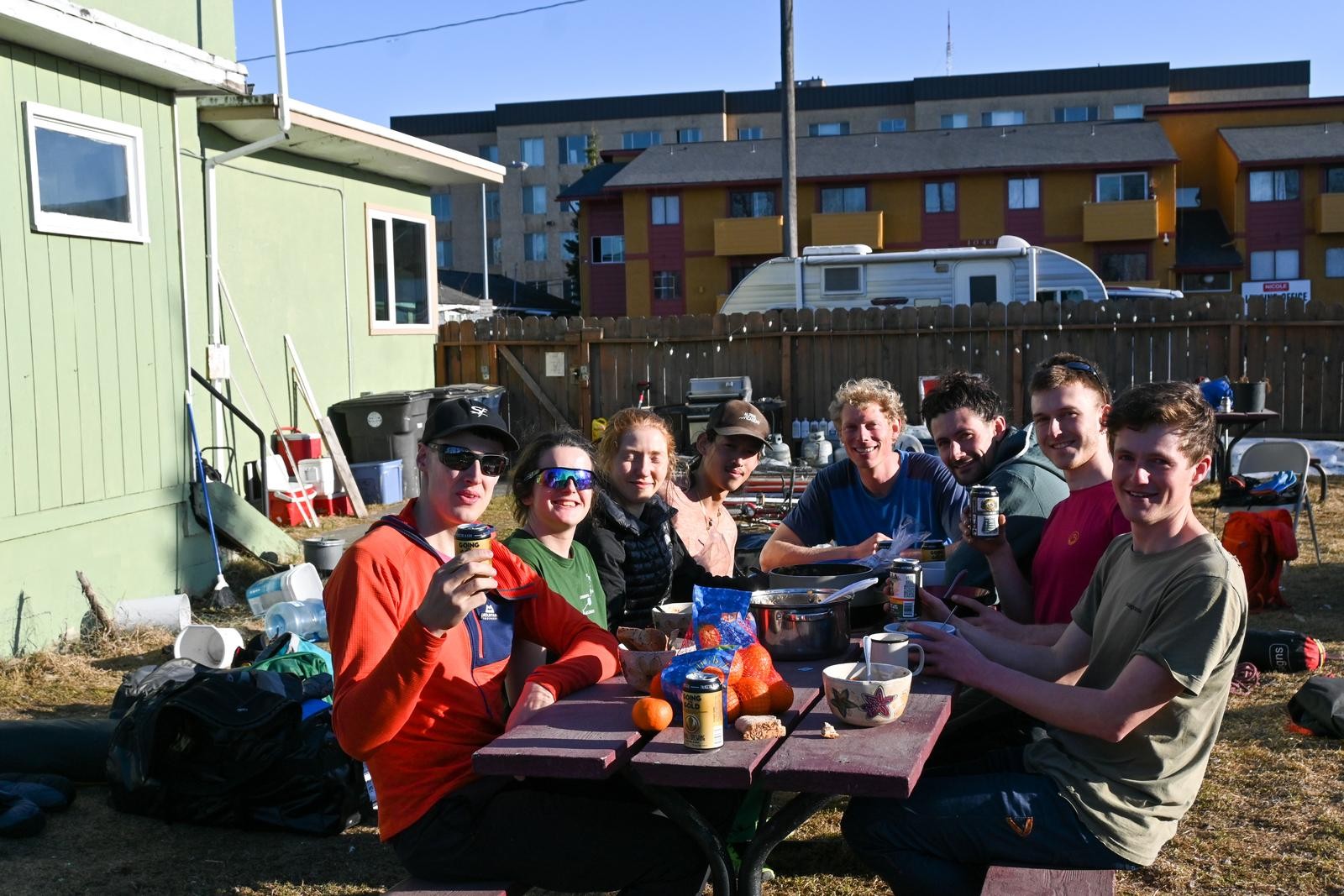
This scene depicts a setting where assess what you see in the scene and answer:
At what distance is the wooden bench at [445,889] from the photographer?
2602 millimetres

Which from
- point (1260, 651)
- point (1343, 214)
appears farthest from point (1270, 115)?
point (1260, 651)

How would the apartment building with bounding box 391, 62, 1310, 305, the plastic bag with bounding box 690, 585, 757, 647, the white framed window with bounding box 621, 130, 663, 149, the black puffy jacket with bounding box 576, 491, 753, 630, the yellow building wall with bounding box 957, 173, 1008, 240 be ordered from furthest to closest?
1. the white framed window with bounding box 621, 130, 663, 149
2. the apartment building with bounding box 391, 62, 1310, 305
3. the yellow building wall with bounding box 957, 173, 1008, 240
4. the black puffy jacket with bounding box 576, 491, 753, 630
5. the plastic bag with bounding box 690, 585, 757, 647

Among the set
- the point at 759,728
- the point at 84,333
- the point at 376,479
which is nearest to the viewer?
the point at 759,728

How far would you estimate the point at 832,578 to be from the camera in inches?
136

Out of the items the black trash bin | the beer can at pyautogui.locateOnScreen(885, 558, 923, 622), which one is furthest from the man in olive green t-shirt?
the black trash bin

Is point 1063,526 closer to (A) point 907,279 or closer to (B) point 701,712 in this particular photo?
(B) point 701,712

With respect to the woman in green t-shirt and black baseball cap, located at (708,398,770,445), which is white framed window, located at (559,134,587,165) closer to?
black baseball cap, located at (708,398,770,445)

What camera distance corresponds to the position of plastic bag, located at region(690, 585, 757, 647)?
279 centimetres

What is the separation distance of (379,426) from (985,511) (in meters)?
9.25

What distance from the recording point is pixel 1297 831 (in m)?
4.05

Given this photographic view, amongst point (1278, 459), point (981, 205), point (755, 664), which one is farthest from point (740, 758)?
point (981, 205)

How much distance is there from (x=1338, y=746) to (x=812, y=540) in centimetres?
224

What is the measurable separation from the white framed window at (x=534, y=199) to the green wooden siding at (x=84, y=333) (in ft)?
164

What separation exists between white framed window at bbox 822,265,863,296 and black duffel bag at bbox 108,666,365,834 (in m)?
16.3
